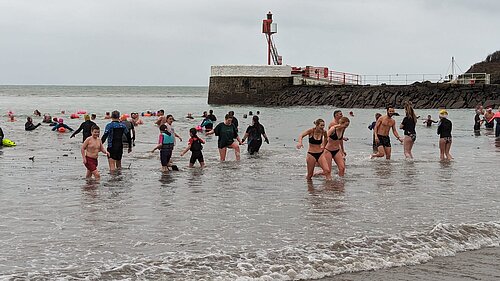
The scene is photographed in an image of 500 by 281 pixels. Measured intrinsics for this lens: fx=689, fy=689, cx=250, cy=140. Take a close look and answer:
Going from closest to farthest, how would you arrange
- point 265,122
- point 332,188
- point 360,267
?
point 360,267, point 332,188, point 265,122

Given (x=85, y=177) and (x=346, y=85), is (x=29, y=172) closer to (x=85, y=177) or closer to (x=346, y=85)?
(x=85, y=177)

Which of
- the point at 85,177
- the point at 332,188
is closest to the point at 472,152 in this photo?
the point at 332,188

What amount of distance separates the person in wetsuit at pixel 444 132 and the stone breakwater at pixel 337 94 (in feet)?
114

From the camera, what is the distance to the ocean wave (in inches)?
281

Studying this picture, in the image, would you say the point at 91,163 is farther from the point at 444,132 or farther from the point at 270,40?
the point at 270,40

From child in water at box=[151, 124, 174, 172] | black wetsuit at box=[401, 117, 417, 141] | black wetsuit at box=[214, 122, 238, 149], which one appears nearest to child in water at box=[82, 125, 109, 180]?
child in water at box=[151, 124, 174, 172]

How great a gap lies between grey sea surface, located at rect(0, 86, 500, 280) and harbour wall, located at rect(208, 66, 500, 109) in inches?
1494

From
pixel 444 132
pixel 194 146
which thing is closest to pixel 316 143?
pixel 194 146

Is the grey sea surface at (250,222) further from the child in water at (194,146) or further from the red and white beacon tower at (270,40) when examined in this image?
the red and white beacon tower at (270,40)

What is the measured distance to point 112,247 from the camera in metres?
8.09

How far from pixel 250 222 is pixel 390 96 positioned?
46615 millimetres

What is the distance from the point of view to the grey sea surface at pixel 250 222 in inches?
291

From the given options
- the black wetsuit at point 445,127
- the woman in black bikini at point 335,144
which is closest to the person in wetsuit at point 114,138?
the woman in black bikini at point 335,144

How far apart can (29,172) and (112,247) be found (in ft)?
24.8
